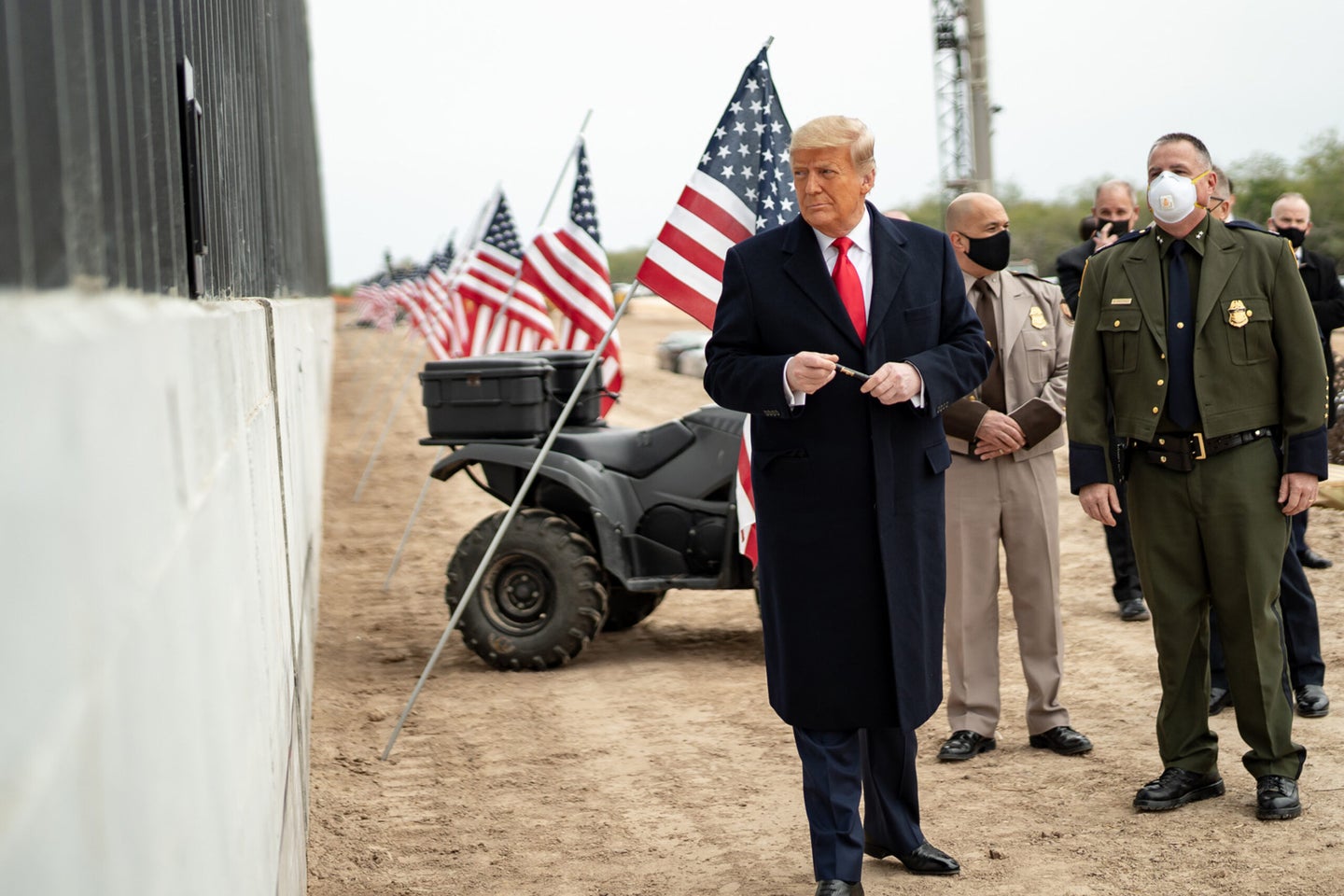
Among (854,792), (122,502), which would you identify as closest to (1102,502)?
(854,792)

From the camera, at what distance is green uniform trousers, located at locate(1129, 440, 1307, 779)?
15.0ft

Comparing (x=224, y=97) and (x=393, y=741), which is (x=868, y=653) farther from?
(x=224, y=97)

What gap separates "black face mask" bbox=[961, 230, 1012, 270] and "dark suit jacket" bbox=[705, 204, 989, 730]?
1.36 m

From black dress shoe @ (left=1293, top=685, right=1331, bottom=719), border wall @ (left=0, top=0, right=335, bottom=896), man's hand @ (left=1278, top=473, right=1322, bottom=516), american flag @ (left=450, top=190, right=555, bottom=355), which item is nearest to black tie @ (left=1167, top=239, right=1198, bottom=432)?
man's hand @ (left=1278, top=473, right=1322, bottom=516)

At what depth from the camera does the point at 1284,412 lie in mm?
4582

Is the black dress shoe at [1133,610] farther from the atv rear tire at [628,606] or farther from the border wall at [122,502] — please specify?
the border wall at [122,502]

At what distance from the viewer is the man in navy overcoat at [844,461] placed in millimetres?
4035

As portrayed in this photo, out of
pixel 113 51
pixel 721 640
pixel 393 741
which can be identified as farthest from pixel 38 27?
pixel 721 640

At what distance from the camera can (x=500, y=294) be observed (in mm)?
13906

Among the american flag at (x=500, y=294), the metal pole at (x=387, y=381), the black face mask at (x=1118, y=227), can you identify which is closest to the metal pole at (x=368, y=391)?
the metal pole at (x=387, y=381)

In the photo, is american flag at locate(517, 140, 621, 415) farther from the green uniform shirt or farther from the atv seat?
the green uniform shirt

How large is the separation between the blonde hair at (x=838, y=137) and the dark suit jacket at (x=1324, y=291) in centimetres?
479

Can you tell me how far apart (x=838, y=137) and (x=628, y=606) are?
480cm

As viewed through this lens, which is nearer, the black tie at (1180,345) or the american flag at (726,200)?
the black tie at (1180,345)
